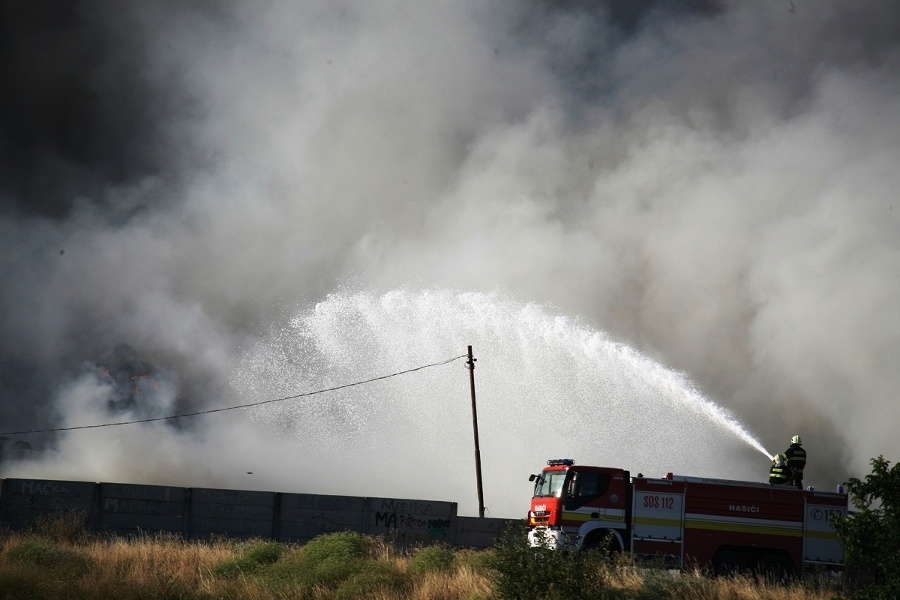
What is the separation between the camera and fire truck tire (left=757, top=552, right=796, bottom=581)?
851 inches

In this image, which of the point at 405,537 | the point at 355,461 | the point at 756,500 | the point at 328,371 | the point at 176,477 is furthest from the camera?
the point at 328,371

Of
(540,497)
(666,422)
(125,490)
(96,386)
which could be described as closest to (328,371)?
(96,386)

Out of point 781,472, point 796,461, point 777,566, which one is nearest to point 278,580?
point 777,566

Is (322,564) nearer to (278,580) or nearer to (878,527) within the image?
(278,580)

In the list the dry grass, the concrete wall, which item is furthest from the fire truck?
the concrete wall

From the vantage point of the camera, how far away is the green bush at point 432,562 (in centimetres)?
2009

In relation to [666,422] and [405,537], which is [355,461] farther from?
[405,537]

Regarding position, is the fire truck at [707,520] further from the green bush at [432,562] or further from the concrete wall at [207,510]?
the concrete wall at [207,510]

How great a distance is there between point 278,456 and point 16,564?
126ft

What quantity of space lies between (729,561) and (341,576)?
9.64 meters

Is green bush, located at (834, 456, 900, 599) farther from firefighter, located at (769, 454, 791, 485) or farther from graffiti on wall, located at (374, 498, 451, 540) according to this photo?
graffiti on wall, located at (374, 498, 451, 540)

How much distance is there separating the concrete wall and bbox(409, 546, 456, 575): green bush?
22.9ft

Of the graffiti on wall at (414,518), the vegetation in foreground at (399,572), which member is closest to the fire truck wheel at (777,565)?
the vegetation in foreground at (399,572)

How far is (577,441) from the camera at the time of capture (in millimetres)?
53906
